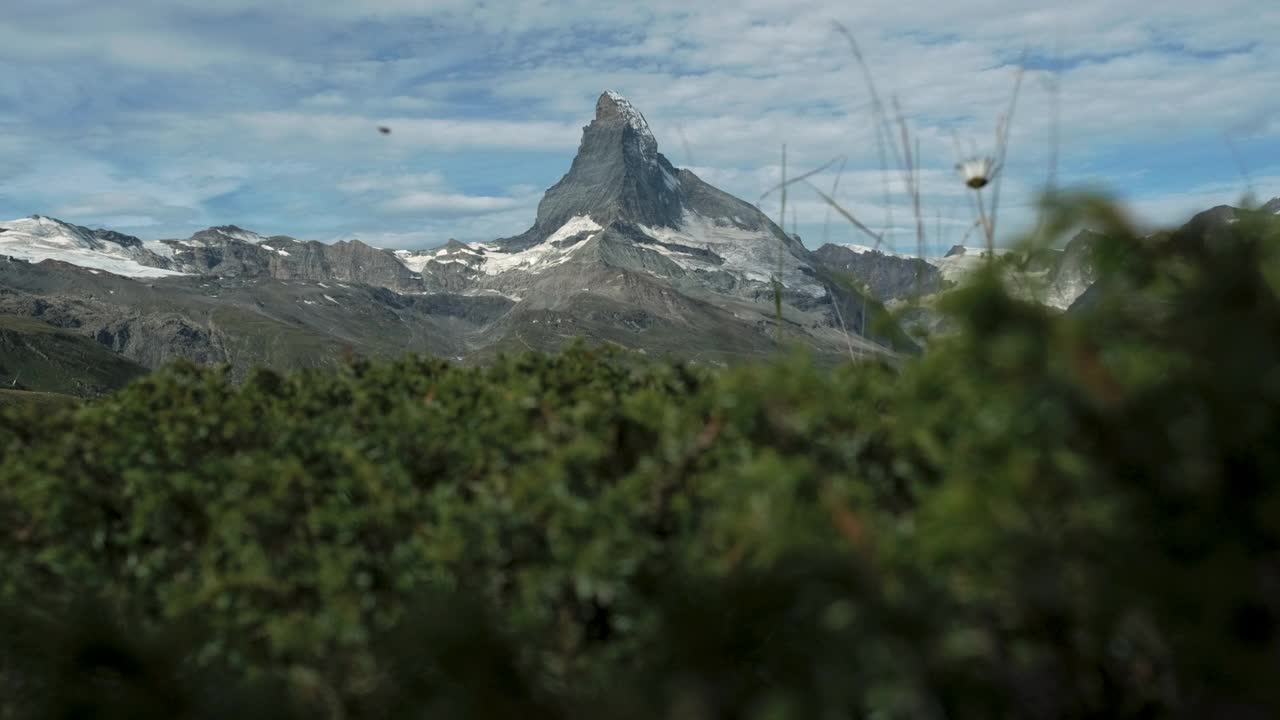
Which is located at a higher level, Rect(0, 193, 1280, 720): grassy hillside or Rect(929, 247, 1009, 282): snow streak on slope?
Rect(929, 247, 1009, 282): snow streak on slope

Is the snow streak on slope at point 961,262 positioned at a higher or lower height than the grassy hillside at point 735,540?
higher

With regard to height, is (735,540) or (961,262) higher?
(961,262)

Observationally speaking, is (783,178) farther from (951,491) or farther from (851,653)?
(851,653)

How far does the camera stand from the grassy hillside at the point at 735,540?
304 cm

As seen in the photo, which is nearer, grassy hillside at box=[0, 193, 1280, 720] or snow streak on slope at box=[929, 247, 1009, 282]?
grassy hillside at box=[0, 193, 1280, 720]

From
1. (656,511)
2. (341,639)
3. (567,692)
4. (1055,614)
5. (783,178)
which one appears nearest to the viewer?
(1055,614)

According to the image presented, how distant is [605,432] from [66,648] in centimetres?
252

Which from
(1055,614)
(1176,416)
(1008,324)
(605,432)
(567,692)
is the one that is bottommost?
(567,692)

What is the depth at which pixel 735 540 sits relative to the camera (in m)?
4.05

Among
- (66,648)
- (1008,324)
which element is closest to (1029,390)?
(1008,324)

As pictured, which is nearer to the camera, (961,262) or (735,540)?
(735,540)

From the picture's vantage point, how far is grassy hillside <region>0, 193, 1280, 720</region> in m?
3.04

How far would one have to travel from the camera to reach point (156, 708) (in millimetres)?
3535

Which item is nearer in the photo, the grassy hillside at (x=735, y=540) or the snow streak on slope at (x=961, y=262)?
the grassy hillside at (x=735, y=540)
